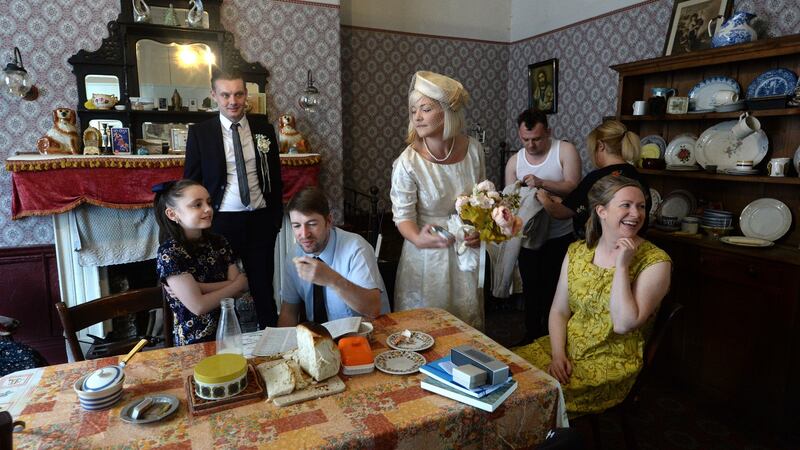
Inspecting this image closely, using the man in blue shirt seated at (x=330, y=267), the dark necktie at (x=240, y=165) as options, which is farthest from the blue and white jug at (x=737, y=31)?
the dark necktie at (x=240, y=165)

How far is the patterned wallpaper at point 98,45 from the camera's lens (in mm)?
3486

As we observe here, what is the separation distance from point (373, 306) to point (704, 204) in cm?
272

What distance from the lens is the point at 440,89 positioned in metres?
1.86

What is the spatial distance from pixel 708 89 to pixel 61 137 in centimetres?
452

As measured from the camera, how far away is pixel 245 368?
4.20 ft

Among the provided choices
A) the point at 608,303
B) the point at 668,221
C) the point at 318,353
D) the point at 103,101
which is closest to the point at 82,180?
the point at 103,101

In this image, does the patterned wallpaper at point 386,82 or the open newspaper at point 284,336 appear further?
the patterned wallpaper at point 386,82

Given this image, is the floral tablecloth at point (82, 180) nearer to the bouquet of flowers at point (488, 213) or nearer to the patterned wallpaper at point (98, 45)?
the patterned wallpaper at point (98, 45)

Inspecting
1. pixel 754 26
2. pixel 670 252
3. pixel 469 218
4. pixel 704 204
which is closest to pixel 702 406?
pixel 670 252

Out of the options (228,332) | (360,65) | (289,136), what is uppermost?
(360,65)

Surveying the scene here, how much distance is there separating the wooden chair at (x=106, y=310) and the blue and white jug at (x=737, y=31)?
337 cm

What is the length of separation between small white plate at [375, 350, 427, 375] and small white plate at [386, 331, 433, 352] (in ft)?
0.13

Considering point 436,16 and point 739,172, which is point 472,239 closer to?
point 739,172

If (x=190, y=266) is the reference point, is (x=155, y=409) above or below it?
below
